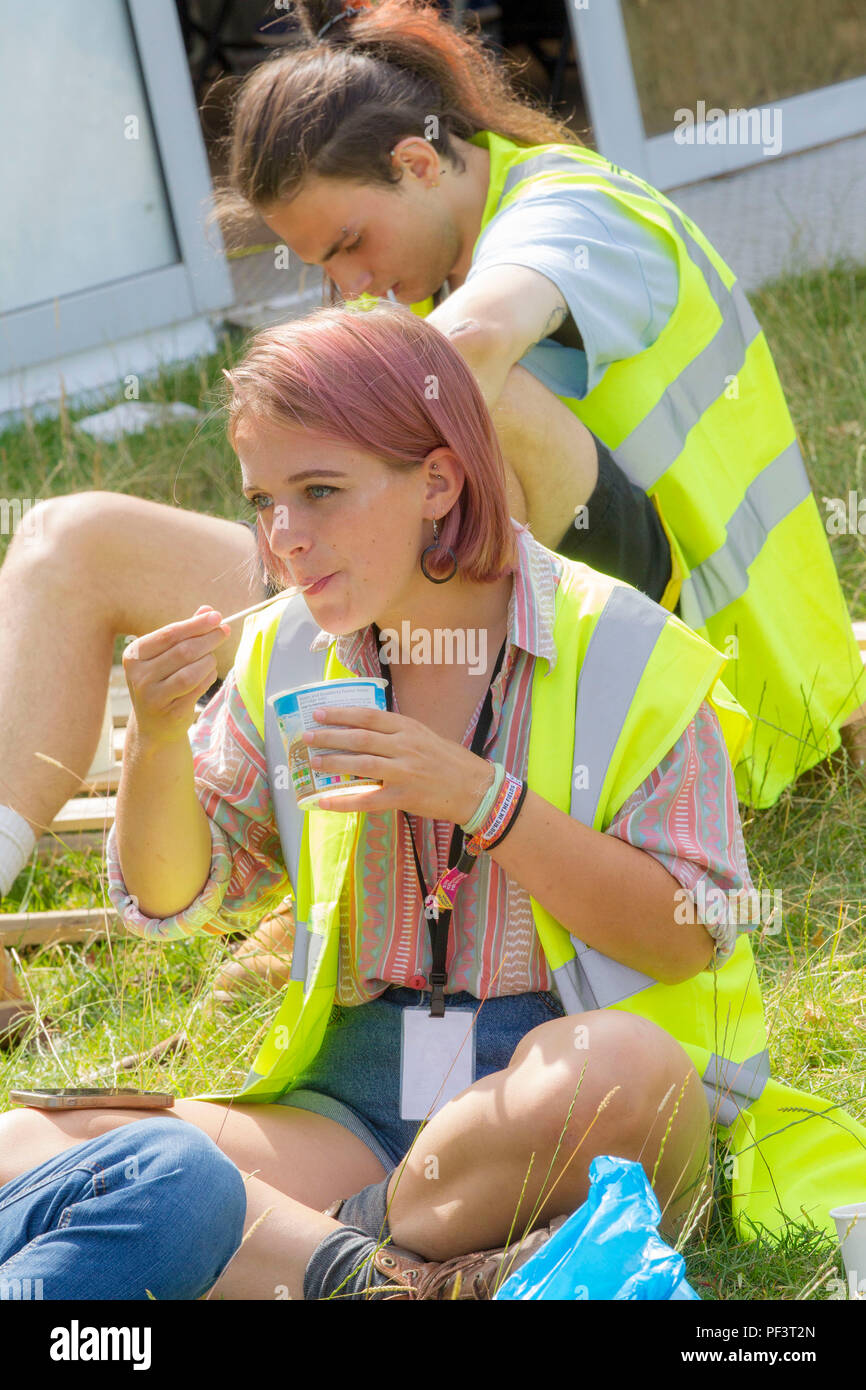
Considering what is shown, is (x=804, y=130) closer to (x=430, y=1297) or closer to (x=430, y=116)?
(x=430, y=116)

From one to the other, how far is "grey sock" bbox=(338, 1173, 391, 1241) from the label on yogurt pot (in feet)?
1.66

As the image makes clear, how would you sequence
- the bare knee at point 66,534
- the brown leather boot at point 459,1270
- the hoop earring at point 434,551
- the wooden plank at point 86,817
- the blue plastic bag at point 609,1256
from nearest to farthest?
the blue plastic bag at point 609,1256 → the brown leather boot at point 459,1270 → the hoop earring at point 434,551 → the bare knee at point 66,534 → the wooden plank at point 86,817

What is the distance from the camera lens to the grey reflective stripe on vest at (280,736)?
7.03 feet

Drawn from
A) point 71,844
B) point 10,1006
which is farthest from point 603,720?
point 71,844

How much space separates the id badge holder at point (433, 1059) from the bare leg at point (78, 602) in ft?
3.26

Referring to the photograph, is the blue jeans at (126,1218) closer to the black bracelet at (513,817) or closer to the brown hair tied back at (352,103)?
the black bracelet at (513,817)

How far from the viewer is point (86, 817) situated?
3314 mm

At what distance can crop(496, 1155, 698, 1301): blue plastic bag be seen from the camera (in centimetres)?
Answer: 160

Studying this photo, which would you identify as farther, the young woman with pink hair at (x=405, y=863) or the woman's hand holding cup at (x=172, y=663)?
the woman's hand holding cup at (x=172, y=663)

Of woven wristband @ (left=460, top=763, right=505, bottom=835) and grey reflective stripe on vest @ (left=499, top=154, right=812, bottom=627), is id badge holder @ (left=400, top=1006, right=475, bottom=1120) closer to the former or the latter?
woven wristband @ (left=460, top=763, right=505, bottom=835)

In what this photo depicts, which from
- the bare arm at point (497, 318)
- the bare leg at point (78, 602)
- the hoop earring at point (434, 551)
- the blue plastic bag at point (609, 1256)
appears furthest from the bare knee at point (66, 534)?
the blue plastic bag at point (609, 1256)

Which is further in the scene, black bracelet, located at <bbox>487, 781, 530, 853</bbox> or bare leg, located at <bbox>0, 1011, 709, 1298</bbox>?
black bracelet, located at <bbox>487, 781, 530, 853</bbox>

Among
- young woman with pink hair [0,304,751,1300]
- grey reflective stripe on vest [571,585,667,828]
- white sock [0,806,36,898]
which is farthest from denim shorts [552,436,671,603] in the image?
white sock [0,806,36,898]

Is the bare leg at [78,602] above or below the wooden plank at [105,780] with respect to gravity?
above
